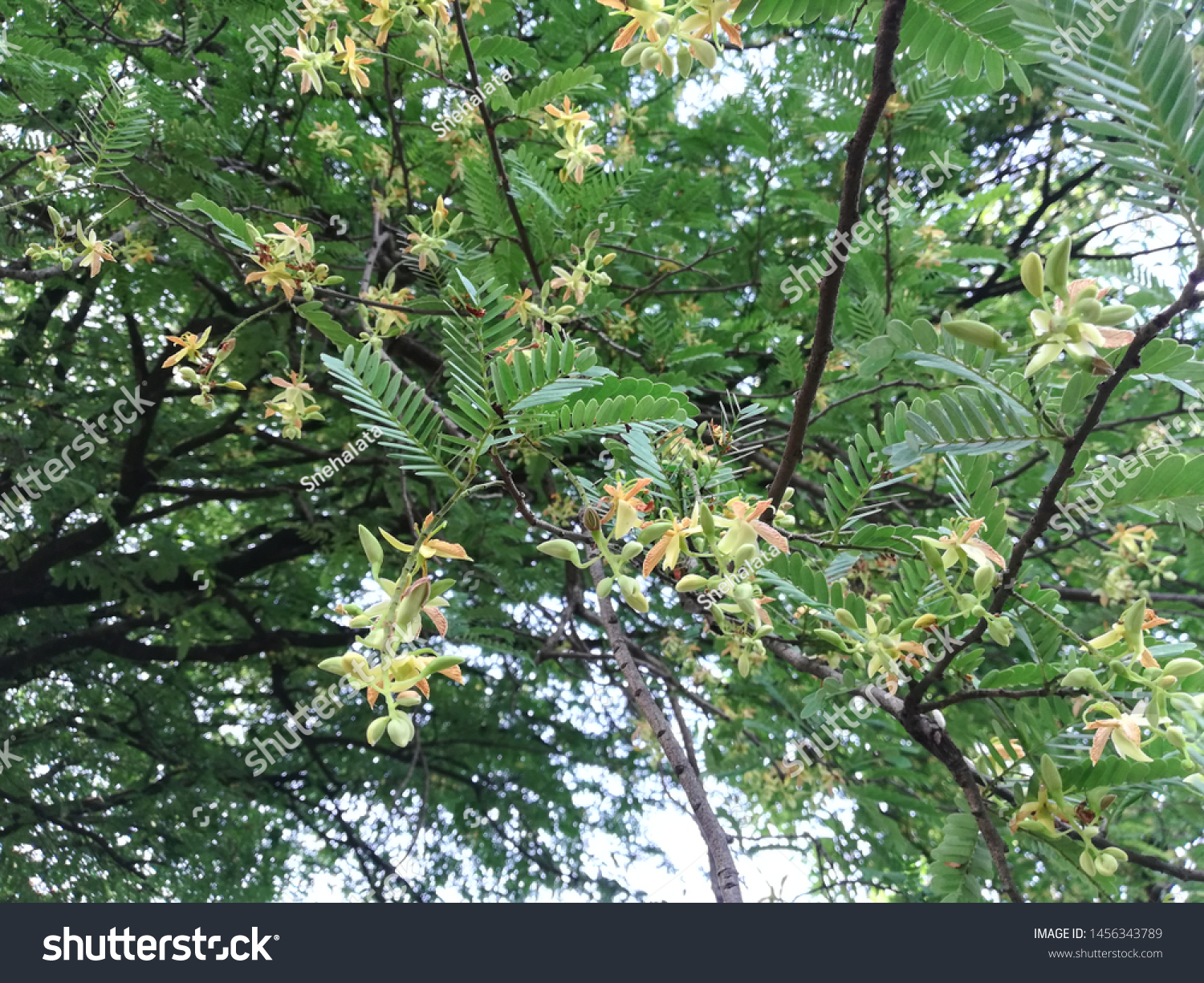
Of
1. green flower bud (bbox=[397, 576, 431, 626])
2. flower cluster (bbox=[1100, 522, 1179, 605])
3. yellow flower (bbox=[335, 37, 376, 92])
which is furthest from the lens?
flower cluster (bbox=[1100, 522, 1179, 605])

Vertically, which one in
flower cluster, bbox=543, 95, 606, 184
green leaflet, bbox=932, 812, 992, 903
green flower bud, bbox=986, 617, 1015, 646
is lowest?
green leaflet, bbox=932, 812, 992, 903

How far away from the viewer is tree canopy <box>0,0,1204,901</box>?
0.73m

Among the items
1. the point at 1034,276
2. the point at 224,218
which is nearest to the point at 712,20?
the point at 1034,276

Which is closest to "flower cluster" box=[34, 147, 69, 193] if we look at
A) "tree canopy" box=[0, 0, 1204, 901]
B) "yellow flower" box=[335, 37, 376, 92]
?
"tree canopy" box=[0, 0, 1204, 901]

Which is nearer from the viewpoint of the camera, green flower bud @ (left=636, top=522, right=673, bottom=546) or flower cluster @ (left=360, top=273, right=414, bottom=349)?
green flower bud @ (left=636, top=522, right=673, bottom=546)

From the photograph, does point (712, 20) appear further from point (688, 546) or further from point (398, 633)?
point (398, 633)

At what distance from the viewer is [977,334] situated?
1.84 feet

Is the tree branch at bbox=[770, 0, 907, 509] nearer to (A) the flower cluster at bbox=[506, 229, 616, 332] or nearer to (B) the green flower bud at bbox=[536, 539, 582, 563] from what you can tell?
(B) the green flower bud at bbox=[536, 539, 582, 563]

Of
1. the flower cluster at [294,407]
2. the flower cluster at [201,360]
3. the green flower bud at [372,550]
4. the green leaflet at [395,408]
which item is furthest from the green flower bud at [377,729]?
the flower cluster at [294,407]

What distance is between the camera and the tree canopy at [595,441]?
731 millimetres

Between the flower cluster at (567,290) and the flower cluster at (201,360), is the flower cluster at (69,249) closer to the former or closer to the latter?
the flower cluster at (201,360)

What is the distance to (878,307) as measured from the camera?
5.94ft

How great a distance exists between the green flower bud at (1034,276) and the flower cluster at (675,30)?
0.31 metres

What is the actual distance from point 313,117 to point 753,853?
88.8 inches
